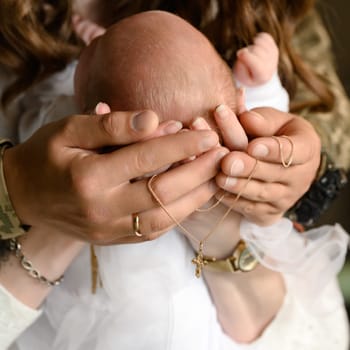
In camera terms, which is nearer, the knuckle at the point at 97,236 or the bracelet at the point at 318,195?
the knuckle at the point at 97,236

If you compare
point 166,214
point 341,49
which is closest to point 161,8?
point 166,214

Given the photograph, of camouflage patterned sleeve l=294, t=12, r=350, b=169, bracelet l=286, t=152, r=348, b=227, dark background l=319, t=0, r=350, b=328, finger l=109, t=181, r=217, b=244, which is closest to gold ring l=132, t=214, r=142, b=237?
finger l=109, t=181, r=217, b=244

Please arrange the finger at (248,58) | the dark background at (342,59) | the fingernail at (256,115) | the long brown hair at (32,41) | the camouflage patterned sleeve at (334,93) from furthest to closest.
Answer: the dark background at (342,59) < the camouflage patterned sleeve at (334,93) < the long brown hair at (32,41) < the finger at (248,58) < the fingernail at (256,115)

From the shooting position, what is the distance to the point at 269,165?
2.19 ft

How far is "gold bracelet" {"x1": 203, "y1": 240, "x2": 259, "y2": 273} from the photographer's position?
84 cm

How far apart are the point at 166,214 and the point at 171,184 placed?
5cm

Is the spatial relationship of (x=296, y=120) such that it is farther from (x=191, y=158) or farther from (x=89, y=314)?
(x=89, y=314)

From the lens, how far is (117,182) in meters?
0.60

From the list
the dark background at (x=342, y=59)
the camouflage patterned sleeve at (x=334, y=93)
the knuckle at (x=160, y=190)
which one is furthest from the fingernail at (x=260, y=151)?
the dark background at (x=342, y=59)

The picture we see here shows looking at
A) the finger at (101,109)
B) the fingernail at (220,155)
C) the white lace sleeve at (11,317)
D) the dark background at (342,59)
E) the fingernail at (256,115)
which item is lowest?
the dark background at (342,59)

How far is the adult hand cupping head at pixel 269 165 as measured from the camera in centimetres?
64

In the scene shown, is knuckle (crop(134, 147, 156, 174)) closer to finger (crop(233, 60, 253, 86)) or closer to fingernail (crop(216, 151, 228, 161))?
fingernail (crop(216, 151, 228, 161))

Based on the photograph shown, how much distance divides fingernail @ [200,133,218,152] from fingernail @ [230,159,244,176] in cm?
4

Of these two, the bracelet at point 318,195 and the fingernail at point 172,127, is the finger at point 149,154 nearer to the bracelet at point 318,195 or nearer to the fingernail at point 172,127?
the fingernail at point 172,127
